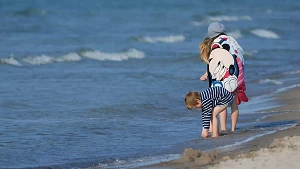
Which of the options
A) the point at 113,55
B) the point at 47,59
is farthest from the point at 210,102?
the point at 113,55

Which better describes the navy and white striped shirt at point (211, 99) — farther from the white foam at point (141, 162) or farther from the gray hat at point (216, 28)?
the white foam at point (141, 162)

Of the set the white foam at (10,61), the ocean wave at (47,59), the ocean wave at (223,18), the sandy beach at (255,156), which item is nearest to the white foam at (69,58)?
the ocean wave at (47,59)

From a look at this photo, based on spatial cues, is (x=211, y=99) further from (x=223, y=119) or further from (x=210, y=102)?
(x=223, y=119)

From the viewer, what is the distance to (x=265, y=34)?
2839 cm

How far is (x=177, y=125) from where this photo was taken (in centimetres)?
1062

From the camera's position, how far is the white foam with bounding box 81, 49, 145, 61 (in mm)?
20594

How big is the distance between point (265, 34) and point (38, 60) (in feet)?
36.5

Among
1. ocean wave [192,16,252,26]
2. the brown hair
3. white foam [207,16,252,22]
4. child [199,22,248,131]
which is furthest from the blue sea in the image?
white foam [207,16,252,22]

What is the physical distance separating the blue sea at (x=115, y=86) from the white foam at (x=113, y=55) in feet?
0.09

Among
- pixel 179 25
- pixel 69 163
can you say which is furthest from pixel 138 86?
pixel 179 25

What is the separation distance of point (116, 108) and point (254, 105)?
6.43ft

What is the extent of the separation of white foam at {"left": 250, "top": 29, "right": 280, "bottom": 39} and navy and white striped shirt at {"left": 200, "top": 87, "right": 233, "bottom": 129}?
18296mm

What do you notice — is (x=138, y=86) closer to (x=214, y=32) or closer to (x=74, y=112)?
(x=74, y=112)

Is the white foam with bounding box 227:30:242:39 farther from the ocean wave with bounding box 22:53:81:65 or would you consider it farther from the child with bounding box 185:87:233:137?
the child with bounding box 185:87:233:137
